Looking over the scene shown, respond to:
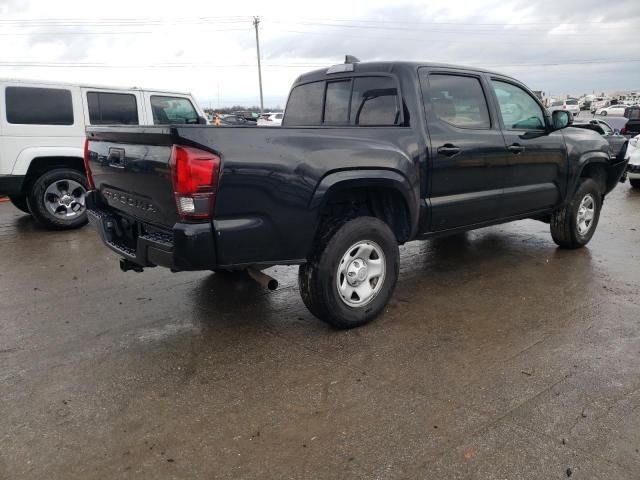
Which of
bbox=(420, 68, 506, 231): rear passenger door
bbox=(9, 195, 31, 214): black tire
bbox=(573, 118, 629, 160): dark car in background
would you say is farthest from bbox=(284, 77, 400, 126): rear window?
bbox=(9, 195, 31, 214): black tire

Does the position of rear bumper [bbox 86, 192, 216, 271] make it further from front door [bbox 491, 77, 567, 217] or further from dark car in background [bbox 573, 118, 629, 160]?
dark car in background [bbox 573, 118, 629, 160]

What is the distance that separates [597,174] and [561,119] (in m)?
1.36

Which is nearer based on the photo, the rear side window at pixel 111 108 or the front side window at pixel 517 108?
the front side window at pixel 517 108

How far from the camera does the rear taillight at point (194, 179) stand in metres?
3.00

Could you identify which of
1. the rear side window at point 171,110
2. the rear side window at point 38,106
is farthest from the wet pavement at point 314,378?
the rear side window at point 171,110

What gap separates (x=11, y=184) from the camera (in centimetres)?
689

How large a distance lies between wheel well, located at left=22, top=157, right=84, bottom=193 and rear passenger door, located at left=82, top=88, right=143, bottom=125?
617 millimetres

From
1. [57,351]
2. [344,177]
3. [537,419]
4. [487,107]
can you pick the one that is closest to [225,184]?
[344,177]

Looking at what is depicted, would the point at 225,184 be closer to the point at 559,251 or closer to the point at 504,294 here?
the point at 504,294

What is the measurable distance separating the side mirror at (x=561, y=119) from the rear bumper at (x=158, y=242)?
13.0 feet

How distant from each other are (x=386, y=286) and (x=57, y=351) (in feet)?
7.89

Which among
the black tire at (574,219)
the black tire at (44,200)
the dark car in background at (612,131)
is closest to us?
the black tire at (574,219)

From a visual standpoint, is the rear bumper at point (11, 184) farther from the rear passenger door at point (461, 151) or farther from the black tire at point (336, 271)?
the rear passenger door at point (461, 151)

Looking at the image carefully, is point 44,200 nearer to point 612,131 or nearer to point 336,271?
point 336,271
